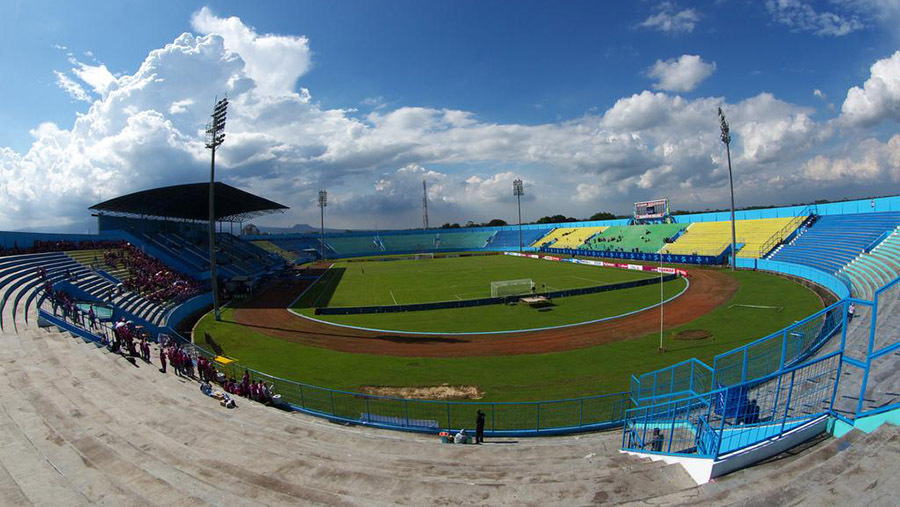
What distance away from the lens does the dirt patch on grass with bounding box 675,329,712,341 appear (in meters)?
23.4

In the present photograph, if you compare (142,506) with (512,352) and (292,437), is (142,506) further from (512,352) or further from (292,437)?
(512,352)

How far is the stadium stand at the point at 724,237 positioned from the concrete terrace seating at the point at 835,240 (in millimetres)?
4027

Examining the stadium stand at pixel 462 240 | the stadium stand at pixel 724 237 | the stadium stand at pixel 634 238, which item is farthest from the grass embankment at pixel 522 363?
the stadium stand at pixel 462 240

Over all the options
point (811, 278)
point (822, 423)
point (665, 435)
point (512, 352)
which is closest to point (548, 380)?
point (512, 352)

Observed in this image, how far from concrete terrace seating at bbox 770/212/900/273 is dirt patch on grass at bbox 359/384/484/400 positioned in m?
36.7

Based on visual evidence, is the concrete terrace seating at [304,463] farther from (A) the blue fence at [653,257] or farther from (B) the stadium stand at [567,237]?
(B) the stadium stand at [567,237]

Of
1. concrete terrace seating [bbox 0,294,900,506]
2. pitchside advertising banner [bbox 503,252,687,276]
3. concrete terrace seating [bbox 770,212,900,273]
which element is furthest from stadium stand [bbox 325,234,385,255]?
concrete terrace seating [bbox 0,294,900,506]

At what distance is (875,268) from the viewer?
94.9ft

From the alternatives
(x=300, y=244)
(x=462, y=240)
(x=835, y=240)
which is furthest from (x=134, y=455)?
(x=462, y=240)

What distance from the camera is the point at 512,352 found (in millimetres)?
23000

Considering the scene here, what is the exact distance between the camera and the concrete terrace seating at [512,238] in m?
112

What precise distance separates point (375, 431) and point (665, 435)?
8.34 meters

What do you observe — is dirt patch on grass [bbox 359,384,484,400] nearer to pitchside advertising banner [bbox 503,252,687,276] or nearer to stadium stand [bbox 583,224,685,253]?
pitchside advertising banner [bbox 503,252,687,276]

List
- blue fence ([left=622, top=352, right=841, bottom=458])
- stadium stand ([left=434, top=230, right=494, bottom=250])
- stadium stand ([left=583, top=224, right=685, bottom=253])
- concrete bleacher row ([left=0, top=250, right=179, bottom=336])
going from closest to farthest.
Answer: blue fence ([left=622, top=352, right=841, bottom=458]) → concrete bleacher row ([left=0, top=250, right=179, bottom=336]) → stadium stand ([left=583, top=224, right=685, bottom=253]) → stadium stand ([left=434, top=230, right=494, bottom=250])
